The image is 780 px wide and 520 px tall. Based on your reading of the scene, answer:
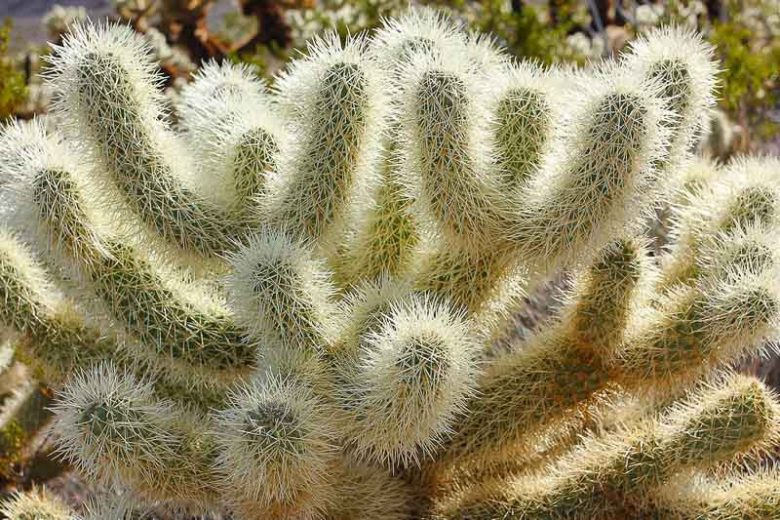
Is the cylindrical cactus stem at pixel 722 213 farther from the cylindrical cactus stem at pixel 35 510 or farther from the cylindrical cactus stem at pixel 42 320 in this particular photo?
the cylindrical cactus stem at pixel 35 510

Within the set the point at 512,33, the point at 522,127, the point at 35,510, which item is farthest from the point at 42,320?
the point at 512,33

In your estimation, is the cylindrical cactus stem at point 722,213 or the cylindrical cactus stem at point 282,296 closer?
the cylindrical cactus stem at point 282,296

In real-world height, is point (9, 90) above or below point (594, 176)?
below

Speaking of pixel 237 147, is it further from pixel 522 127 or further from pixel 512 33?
pixel 512 33

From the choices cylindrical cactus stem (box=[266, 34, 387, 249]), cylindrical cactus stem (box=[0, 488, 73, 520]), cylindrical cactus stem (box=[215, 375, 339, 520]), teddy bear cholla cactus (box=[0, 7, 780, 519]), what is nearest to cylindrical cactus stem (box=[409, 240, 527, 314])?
teddy bear cholla cactus (box=[0, 7, 780, 519])

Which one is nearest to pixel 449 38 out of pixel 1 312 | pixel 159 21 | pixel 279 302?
pixel 279 302

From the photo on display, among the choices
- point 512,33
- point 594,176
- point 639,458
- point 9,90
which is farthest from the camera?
point 512,33

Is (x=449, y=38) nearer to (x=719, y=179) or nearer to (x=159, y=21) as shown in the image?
(x=719, y=179)

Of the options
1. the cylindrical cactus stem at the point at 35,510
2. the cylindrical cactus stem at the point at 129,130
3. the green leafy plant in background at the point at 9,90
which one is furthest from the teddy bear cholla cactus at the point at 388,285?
the green leafy plant in background at the point at 9,90
